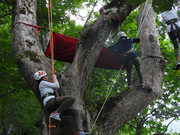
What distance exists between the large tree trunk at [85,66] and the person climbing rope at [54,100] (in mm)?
134

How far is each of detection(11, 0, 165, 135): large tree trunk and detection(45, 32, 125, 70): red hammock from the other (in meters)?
1.12

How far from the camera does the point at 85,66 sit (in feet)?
9.71

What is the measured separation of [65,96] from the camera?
8.16 ft

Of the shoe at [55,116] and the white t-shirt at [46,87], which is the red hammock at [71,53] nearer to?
the white t-shirt at [46,87]

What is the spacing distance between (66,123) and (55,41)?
98.1 inches

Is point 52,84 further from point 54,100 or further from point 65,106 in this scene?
point 65,106

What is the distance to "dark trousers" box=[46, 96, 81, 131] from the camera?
2408 mm

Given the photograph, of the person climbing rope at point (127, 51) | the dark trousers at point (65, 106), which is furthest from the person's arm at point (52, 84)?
the person climbing rope at point (127, 51)

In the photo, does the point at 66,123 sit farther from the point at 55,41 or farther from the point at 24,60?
the point at 55,41

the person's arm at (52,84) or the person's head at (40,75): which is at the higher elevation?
the person's head at (40,75)

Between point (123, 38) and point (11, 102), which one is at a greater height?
point (123, 38)

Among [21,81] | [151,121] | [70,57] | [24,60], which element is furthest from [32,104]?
[24,60]

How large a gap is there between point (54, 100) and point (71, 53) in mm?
2445

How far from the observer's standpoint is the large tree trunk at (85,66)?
2.72m
